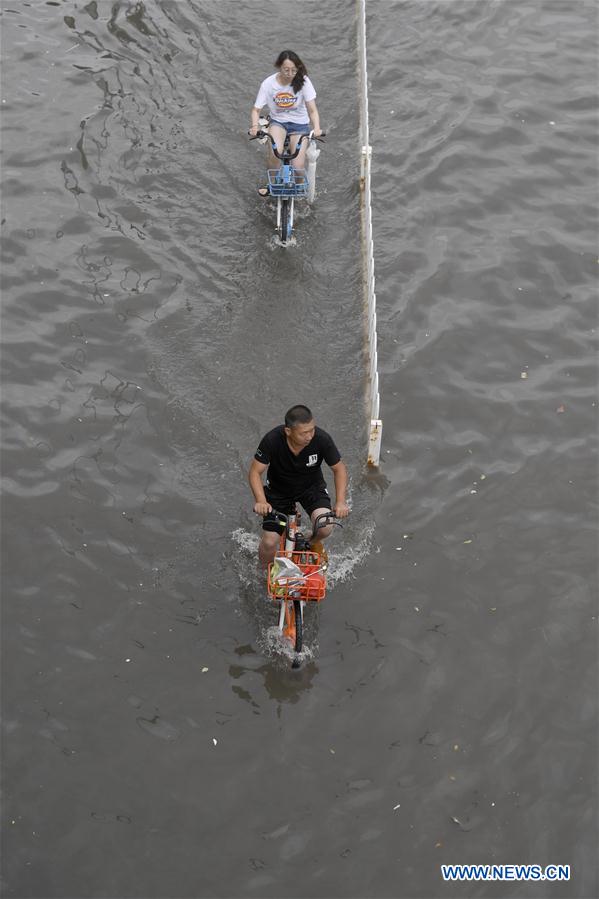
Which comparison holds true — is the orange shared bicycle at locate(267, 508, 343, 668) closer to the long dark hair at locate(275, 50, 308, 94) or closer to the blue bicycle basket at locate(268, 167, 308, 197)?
the blue bicycle basket at locate(268, 167, 308, 197)

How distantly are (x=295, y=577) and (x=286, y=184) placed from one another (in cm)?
623

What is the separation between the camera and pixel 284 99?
503 inches

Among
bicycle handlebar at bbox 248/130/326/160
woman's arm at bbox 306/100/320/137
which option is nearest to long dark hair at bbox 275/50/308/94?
woman's arm at bbox 306/100/320/137

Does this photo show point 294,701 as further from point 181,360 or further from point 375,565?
point 181,360

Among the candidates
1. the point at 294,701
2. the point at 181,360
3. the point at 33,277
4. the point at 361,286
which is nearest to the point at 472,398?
the point at 361,286

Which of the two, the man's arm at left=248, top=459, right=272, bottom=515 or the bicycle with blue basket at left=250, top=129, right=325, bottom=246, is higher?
the bicycle with blue basket at left=250, top=129, right=325, bottom=246

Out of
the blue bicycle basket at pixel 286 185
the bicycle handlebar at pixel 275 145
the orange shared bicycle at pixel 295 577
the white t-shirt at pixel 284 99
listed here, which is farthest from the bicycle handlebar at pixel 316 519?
the white t-shirt at pixel 284 99

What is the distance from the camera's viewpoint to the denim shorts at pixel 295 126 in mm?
13008

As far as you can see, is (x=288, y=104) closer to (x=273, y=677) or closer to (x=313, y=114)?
(x=313, y=114)

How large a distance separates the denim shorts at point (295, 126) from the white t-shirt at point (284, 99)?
0.04 meters

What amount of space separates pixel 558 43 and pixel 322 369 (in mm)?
8166

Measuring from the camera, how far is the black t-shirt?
27.0 feet

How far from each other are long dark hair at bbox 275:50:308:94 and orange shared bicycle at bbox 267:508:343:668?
642 cm

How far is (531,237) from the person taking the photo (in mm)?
12844
